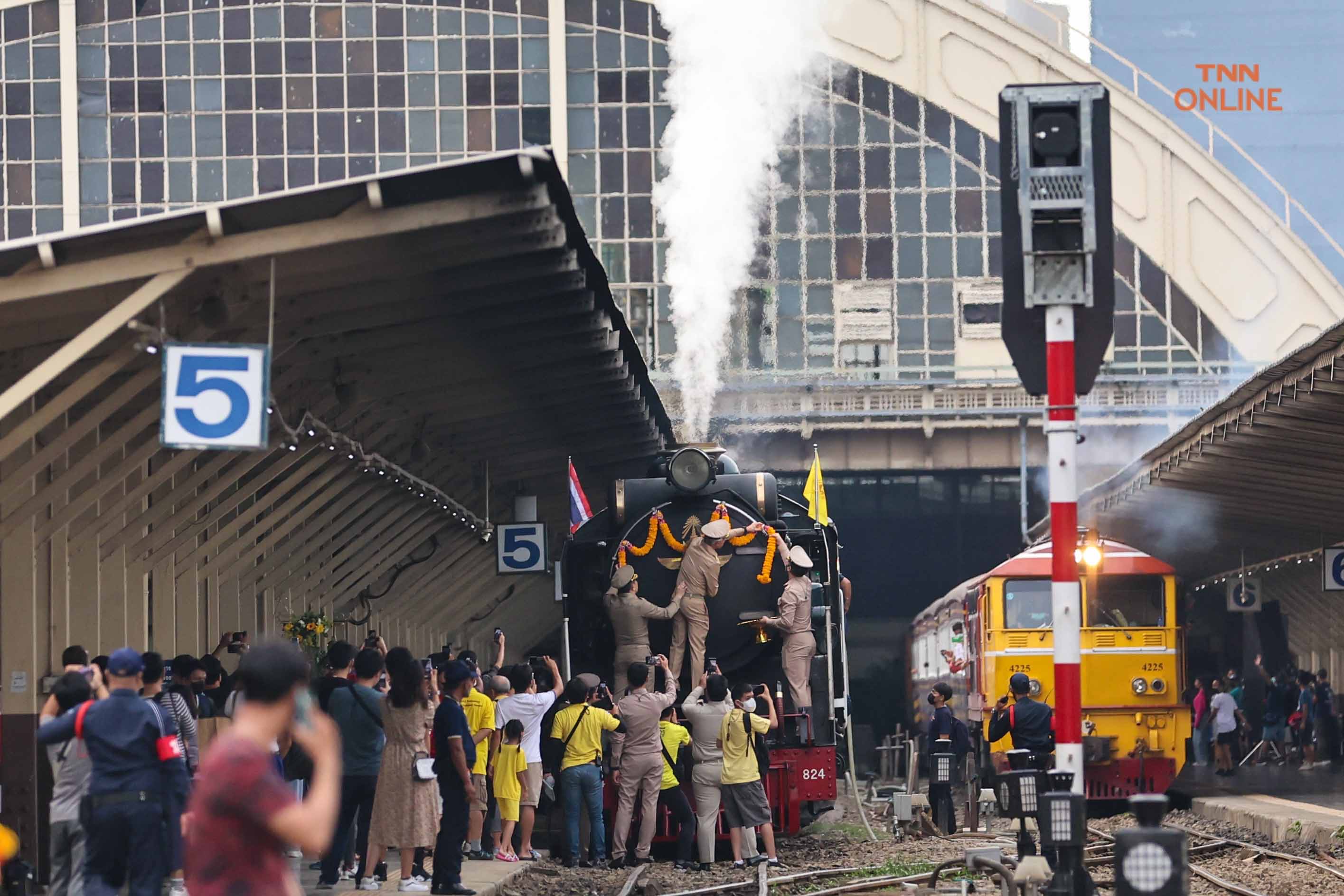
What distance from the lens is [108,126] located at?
42344 millimetres

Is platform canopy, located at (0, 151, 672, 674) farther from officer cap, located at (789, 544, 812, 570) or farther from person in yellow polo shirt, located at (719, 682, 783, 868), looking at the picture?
person in yellow polo shirt, located at (719, 682, 783, 868)

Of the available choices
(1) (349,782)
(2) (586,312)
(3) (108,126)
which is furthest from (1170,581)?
(3) (108,126)

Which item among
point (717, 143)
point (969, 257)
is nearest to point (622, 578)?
point (717, 143)

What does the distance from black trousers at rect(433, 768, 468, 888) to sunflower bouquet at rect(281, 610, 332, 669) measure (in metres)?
6.84

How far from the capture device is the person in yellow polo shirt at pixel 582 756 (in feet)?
53.1

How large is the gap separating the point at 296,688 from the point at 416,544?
721 inches

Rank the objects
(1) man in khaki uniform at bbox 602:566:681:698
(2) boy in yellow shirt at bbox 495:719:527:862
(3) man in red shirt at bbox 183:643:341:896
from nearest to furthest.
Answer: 1. (3) man in red shirt at bbox 183:643:341:896
2. (2) boy in yellow shirt at bbox 495:719:527:862
3. (1) man in khaki uniform at bbox 602:566:681:698

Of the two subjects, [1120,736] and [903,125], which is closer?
[1120,736]

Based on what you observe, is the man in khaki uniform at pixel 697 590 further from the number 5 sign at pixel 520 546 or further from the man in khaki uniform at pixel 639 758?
the number 5 sign at pixel 520 546

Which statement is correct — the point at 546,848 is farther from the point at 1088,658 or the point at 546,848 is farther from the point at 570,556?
the point at 1088,658

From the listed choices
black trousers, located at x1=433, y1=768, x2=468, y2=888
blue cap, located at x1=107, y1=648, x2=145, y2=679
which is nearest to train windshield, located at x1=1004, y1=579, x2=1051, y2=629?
black trousers, located at x1=433, y1=768, x2=468, y2=888

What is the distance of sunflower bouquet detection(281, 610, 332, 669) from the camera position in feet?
65.8

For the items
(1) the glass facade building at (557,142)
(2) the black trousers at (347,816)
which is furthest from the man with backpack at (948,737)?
(1) the glass facade building at (557,142)

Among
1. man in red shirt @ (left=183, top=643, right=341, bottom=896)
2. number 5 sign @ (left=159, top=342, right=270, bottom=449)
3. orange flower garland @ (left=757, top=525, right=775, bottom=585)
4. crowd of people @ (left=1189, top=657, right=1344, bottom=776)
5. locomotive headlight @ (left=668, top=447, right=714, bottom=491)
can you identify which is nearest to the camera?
man in red shirt @ (left=183, top=643, right=341, bottom=896)
